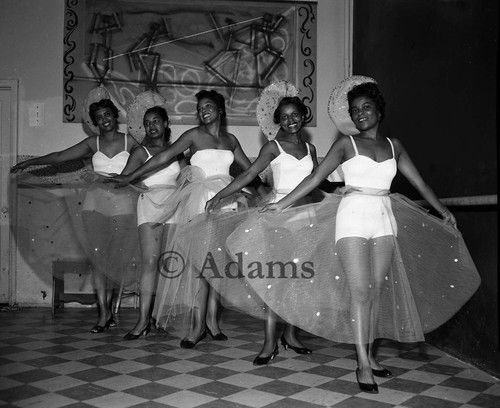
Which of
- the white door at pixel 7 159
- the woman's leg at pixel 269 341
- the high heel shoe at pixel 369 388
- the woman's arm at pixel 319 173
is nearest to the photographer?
the high heel shoe at pixel 369 388

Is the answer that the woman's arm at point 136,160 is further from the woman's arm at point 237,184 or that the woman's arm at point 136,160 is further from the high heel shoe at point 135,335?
the high heel shoe at point 135,335

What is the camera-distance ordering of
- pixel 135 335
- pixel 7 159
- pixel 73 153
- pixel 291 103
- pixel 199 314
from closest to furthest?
pixel 291 103, pixel 199 314, pixel 135 335, pixel 73 153, pixel 7 159

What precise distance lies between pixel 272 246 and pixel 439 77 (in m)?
1.68

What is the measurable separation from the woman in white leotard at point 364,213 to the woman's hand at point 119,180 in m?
1.43

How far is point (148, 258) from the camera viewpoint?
4.09m

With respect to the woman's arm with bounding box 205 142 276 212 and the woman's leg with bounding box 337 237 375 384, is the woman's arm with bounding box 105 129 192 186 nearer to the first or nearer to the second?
the woman's arm with bounding box 205 142 276 212

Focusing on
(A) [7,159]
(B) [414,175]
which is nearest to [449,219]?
(B) [414,175]

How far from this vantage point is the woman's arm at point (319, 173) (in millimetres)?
3072

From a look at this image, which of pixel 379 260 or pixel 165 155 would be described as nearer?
pixel 379 260

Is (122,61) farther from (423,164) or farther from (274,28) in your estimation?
(423,164)

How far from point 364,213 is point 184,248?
134 centimetres

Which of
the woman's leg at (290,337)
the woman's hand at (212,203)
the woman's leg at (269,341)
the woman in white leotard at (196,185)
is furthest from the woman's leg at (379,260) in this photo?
the woman in white leotard at (196,185)

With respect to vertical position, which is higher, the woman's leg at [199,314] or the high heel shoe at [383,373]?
the woman's leg at [199,314]

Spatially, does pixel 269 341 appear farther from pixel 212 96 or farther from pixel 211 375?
pixel 212 96
